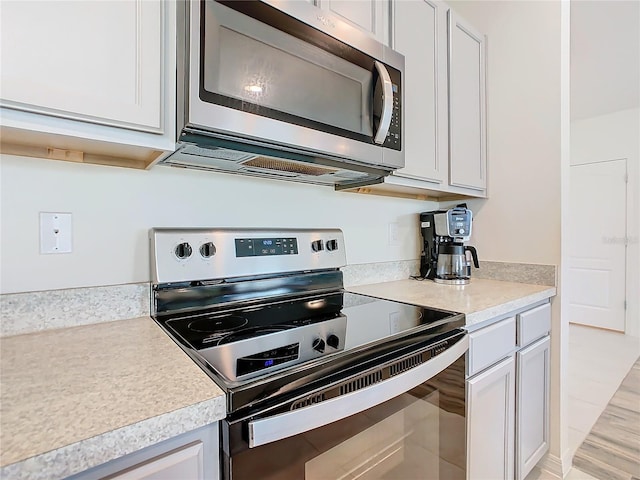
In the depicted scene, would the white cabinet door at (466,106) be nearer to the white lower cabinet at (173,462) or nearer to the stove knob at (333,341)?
the stove knob at (333,341)

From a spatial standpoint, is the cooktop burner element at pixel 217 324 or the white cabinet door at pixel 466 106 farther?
the white cabinet door at pixel 466 106

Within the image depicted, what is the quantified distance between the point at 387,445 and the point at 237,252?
2.44ft

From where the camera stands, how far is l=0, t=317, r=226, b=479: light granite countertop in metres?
0.44

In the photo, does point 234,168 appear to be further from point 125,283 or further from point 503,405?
point 503,405

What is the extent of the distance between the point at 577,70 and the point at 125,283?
3904 mm

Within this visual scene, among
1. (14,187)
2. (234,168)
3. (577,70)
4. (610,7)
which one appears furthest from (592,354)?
Answer: (14,187)

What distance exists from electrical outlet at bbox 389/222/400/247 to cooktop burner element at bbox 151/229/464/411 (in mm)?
430

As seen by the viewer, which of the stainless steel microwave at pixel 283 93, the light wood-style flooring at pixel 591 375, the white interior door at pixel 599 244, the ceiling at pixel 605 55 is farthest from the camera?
the white interior door at pixel 599 244

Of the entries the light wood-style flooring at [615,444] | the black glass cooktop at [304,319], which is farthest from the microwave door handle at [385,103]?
the light wood-style flooring at [615,444]

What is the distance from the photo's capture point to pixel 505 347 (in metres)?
1.34

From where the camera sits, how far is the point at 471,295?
4.79ft

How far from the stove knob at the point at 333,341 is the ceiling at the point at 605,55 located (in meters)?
2.69

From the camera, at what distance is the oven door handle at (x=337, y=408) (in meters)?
0.60

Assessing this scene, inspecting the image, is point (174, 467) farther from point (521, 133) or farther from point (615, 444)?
point (615, 444)
